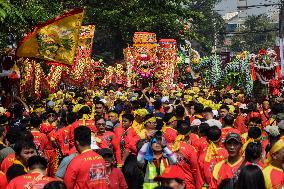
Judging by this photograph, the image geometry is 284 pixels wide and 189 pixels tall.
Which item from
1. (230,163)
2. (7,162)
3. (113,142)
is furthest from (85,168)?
(113,142)

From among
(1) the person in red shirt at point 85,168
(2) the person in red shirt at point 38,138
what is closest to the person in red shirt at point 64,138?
(2) the person in red shirt at point 38,138

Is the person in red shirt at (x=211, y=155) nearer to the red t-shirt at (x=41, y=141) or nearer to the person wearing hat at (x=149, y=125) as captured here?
the person wearing hat at (x=149, y=125)

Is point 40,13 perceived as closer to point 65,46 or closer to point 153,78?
point 65,46

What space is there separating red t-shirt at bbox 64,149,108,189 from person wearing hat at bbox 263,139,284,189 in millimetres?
1999

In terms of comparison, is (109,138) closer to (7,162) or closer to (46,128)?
(46,128)

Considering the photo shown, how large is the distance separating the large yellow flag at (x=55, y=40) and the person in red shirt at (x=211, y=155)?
648cm

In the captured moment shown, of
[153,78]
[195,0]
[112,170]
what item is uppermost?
[195,0]

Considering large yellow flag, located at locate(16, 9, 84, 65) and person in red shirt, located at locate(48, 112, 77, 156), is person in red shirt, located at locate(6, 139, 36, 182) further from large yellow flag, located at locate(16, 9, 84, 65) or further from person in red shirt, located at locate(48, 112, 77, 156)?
large yellow flag, located at locate(16, 9, 84, 65)

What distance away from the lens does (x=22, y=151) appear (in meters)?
8.48

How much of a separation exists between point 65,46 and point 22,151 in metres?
6.81

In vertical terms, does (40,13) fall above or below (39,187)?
above

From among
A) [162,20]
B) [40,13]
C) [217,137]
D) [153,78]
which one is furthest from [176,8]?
[217,137]

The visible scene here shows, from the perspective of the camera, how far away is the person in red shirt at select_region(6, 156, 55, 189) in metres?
7.07

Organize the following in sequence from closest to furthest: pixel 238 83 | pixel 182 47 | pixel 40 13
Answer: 1. pixel 40 13
2. pixel 238 83
3. pixel 182 47
